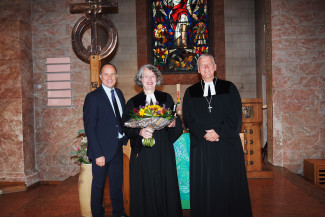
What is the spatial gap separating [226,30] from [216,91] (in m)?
6.14

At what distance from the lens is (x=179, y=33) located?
866cm

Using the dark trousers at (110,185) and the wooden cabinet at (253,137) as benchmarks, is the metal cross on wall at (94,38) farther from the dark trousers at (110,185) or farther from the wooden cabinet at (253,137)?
the wooden cabinet at (253,137)

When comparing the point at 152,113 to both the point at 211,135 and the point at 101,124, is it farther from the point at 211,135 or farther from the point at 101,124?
the point at 101,124

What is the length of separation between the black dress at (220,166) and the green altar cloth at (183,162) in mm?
502

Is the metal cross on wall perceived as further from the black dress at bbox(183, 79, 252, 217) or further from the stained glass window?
the stained glass window

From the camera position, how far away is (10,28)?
533 cm

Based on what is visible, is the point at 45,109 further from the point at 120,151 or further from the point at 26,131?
the point at 120,151

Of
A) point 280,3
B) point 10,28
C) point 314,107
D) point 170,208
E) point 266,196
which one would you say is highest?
point 280,3

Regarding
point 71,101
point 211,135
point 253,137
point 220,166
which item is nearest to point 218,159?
point 220,166

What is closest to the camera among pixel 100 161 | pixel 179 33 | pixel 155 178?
pixel 155 178

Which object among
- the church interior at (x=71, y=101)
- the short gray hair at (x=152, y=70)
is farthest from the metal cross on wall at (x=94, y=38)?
the church interior at (x=71, y=101)

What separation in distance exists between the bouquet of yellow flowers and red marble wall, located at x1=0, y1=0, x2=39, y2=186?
3.76 meters

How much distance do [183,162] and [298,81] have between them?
3.97m

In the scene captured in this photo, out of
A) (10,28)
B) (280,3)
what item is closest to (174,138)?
(10,28)
